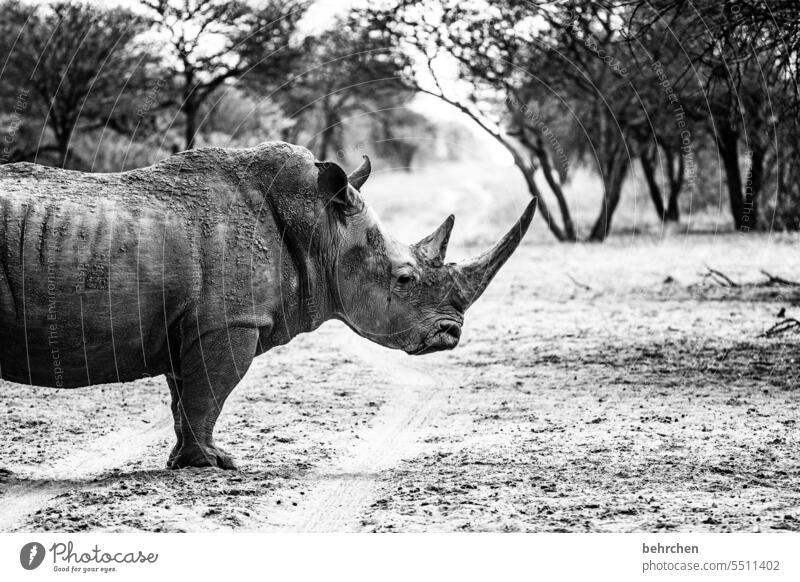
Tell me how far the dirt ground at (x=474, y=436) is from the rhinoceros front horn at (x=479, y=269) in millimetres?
1263

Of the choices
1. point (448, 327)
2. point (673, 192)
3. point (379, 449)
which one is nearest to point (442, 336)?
point (448, 327)

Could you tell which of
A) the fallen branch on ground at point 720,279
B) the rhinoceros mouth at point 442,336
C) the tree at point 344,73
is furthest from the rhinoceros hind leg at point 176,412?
the tree at point 344,73

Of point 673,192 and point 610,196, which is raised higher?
point 673,192

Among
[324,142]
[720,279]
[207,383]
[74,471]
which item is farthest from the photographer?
[324,142]

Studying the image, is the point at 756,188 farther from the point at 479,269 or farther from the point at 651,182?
the point at 479,269

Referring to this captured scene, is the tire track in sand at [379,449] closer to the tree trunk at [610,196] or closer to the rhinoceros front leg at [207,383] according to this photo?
the rhinoceros front leg at [207,383]

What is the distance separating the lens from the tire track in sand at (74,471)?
785 centimetres

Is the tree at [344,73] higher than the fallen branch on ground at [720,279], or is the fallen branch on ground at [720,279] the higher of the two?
the tree at [344,73]

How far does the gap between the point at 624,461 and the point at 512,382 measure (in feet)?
14.0

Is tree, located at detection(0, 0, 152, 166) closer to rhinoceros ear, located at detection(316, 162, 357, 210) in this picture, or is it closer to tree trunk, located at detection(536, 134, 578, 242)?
tree trunk, located at detection(536, 134, 578, 242)

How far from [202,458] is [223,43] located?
2028cm

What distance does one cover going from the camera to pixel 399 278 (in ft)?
29.0

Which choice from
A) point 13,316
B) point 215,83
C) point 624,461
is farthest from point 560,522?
point 215,83

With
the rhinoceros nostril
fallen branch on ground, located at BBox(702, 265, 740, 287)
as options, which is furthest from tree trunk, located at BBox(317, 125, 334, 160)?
the rhinoceros nostril
